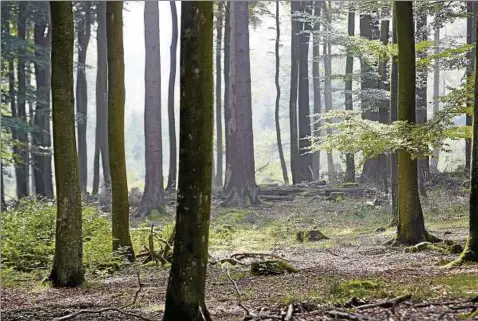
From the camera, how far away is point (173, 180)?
25375 millimetres

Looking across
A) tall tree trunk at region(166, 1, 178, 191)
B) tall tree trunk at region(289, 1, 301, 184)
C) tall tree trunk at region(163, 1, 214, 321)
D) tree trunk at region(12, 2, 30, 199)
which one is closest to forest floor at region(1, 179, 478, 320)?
tall tree trunk at region(163, 1, 214, 321)

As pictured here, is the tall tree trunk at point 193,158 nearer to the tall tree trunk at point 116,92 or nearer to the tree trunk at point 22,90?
the tall tree trunk at point 116,92

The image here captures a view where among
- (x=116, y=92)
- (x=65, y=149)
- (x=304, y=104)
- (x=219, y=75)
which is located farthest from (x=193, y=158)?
(x=219, y=75)

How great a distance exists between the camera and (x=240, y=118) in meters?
20.8

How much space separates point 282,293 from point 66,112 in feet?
11.5

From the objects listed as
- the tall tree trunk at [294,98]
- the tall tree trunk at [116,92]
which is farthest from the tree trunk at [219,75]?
the tall tree trunk at [116,92]

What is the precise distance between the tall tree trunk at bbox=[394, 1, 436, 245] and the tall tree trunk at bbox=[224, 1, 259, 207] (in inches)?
404

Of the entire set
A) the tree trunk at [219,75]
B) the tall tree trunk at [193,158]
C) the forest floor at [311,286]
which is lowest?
the forest floor at [311,286]

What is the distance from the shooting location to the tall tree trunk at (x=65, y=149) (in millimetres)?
7605

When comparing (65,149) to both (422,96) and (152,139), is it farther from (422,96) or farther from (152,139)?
(422,96)

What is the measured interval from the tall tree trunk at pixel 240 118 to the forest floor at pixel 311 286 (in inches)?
233

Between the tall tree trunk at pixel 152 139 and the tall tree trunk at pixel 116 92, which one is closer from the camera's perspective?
the tall tree trunk at pixel 116 92

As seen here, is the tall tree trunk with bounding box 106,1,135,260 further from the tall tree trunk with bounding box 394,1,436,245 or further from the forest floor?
the tall tree trunk with bounding box 394,1,436,245

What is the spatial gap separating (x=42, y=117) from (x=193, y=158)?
21869mm
